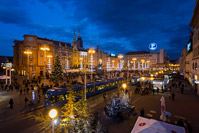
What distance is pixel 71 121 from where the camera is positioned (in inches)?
233

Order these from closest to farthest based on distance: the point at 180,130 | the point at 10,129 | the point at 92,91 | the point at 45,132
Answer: the point at 180,130 < the point at 45,132 < the point at 10,129 < the point at 92,91

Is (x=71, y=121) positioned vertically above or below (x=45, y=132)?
above

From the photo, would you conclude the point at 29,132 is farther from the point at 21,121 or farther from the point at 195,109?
the point at 195,109

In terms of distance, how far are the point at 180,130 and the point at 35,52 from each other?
53927 mm

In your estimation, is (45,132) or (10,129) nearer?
(45,132)

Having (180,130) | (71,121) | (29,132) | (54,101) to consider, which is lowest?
(29,132)

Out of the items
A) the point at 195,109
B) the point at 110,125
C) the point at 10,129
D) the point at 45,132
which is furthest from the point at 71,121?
the point at 195,109

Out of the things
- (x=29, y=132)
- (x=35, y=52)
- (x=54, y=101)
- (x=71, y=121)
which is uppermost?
(x=35, y=52)

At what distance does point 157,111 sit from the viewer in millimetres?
13273

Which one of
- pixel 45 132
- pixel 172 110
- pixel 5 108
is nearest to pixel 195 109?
pixel 172 110

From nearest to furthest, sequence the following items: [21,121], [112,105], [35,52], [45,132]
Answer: [45,132]
[21,121]
[112,105]
[35,52]

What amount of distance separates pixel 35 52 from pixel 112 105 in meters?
47.8

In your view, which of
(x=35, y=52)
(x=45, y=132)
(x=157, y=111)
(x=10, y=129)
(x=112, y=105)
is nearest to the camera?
(x=45, y=132)

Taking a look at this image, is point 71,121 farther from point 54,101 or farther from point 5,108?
point 5,108
